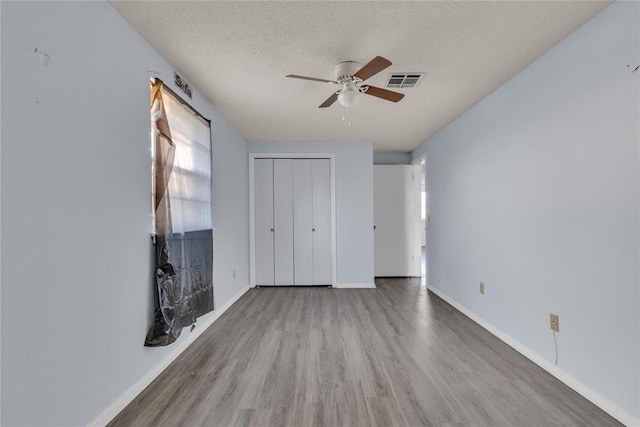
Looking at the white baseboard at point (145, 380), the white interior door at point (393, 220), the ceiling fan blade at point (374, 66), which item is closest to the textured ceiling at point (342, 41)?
the ceiling fan blade at point (374, 66)

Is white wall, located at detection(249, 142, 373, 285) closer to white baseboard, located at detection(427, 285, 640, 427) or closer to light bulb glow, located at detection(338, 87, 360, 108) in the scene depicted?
white baseboard, located at detection(427, 285, 640, 427)

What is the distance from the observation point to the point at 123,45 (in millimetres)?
1699

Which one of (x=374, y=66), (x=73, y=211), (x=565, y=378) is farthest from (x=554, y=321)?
(x=73, y=211)

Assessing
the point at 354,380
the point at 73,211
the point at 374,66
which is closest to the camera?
the point at 73,211

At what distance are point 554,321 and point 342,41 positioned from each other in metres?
2.46

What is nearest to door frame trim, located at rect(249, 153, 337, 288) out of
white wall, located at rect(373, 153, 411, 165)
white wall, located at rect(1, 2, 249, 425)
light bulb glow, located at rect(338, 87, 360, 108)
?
white wall, located at rect(373, 153, 411, 165)

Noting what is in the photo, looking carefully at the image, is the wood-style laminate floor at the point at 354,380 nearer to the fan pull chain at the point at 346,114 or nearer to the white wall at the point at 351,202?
the white wall at the point at 351,202

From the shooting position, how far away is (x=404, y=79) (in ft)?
7.94

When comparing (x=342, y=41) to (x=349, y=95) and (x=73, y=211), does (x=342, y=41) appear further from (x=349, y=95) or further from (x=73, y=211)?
(x=73, y=211)

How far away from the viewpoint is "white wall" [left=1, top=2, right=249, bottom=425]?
42.9 inches

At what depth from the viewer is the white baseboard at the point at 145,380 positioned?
4.94 ft

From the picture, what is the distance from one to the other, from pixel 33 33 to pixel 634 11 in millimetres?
2922

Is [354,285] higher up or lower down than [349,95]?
lower down

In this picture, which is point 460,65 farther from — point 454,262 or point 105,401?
point 105,401
